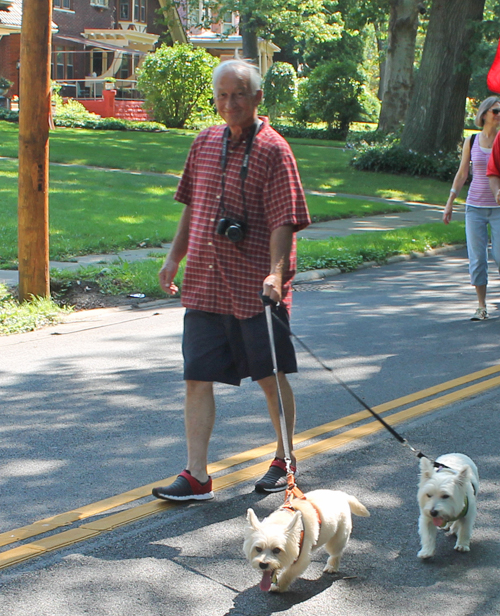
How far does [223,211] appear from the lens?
396 centimetres

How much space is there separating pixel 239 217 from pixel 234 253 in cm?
18

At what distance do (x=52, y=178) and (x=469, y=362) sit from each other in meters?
14.0

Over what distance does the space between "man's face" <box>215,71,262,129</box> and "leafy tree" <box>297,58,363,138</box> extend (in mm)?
35599

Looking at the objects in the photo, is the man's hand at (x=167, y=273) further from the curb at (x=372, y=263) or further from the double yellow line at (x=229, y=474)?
the curb at (x=372, y=263)

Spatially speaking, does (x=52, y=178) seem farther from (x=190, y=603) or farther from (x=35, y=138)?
(x=190, y=603)

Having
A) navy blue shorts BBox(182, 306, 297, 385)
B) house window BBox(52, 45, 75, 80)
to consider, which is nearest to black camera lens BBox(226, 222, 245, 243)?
navy blue shorts BBox(182, 306, 297, 385)

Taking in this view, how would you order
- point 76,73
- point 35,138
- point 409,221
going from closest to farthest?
1. point 35,138
2. point 409,221
3. point 76,73

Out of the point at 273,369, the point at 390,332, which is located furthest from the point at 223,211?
the point at 390,332

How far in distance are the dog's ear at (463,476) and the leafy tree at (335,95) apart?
36.4 metres

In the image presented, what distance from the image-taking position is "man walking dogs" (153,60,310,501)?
12.7 feet

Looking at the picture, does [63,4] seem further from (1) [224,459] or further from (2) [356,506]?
(2) [356,506]

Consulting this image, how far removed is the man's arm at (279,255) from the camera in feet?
12.4

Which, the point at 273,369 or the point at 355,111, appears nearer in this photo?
the point at 273,369

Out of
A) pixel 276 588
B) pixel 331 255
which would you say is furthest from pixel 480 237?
pixel 276 588
